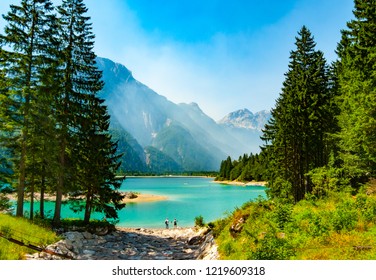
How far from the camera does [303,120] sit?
2841 cm

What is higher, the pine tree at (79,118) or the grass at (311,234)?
the pine tree at (79,118)

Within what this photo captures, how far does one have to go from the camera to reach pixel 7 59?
61.6 ft

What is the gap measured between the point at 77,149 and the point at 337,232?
66.2 ft

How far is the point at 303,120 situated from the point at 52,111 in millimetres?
23298

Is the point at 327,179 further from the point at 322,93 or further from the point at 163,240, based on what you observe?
the point at 163,240

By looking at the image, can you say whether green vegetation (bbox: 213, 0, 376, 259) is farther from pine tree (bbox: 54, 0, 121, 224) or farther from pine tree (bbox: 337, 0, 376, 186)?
pine tree (bbox: 54, 0, 121, 224)

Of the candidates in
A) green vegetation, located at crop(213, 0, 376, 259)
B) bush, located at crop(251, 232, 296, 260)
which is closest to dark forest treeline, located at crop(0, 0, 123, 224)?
green vegetation, located at crop(213, 0, 376, 259)

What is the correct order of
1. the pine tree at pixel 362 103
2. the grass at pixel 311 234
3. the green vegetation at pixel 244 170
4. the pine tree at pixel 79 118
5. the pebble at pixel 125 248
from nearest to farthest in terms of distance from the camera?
the grass at pixel 311 234 → the pebble at pixel 125 248 → the pine tree at pixel 362 103 → the pine tree at pixel 79 118 → the green vegetation at pixel 244 170

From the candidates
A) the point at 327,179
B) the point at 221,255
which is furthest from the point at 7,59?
the point at 327,179

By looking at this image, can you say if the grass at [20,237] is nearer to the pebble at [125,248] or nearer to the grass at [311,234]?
the pebble at [125,248]

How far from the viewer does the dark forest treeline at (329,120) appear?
18797 millimetres

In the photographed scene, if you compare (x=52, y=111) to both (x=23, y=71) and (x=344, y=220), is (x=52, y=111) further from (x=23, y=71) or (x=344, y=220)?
(x=344, y=220)

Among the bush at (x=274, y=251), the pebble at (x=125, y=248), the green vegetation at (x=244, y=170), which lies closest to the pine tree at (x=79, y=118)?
the pebble at (x=125, y=248)

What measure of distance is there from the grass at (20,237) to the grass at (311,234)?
877 centimetres
